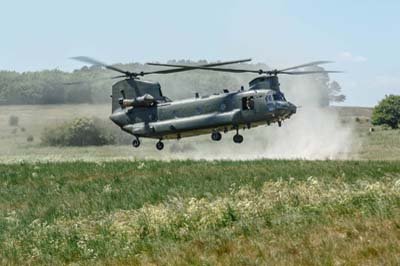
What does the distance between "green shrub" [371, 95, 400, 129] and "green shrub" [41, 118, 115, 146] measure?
178ft

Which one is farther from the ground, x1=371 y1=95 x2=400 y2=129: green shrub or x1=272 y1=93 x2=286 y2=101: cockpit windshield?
x1=272 y1=93 x2=286 y2=101: cockpit windshield

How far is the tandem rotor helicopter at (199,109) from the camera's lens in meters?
42.1

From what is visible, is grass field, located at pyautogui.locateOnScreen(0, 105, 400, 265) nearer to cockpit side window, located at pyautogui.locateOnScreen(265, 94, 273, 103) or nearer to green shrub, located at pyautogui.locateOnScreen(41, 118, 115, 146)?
cockpit side window, located at pyautogui.locateOnScreen(265, 94, 273, 103)

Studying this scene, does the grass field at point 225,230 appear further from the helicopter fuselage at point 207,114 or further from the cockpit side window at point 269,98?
the helicopter fuselage at point 207,114

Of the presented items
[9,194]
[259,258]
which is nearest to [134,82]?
[9,194]

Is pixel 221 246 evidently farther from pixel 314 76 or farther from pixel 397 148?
pixel 314 76

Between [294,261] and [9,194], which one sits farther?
[9,194]

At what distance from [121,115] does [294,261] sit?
1420 inches

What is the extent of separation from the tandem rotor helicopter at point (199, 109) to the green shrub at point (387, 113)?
71522mm

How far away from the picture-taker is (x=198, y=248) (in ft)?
41.7

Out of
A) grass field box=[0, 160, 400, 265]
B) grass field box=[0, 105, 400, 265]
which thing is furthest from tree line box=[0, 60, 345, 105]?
grass field box=[0, 160, 400, 265]

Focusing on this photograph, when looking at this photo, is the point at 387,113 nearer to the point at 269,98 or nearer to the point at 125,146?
the point at 125,146

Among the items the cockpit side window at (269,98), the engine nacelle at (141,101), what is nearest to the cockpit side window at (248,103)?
the cockpit side window at (269,98)

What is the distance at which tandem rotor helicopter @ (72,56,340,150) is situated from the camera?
1656 inches
